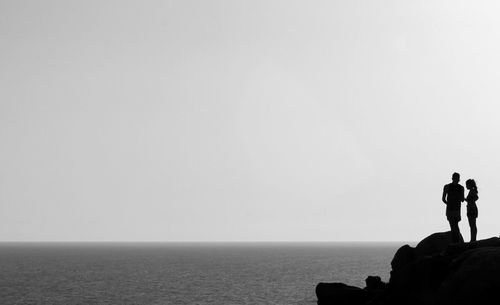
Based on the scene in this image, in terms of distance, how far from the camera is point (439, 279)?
21438 mm

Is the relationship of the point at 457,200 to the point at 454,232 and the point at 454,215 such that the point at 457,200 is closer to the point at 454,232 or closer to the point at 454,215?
the point at 454,215

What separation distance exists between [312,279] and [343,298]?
6574cm

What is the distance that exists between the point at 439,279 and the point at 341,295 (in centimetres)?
812

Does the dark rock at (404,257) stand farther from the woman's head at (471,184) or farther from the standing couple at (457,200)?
the woman's head at (471,184)

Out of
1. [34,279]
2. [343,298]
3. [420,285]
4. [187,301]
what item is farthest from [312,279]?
[420,285]

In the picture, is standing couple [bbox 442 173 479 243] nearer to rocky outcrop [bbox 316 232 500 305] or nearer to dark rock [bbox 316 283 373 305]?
rocky outcrop [bbox 316 232 500 305]

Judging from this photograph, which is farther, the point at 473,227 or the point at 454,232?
the point at 454,232

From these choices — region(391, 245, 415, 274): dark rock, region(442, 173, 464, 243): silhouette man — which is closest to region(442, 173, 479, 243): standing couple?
region(442, 173, 464, 243): silhouette man

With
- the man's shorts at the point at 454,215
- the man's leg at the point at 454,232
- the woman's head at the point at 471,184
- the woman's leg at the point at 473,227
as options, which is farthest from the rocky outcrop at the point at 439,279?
the woman's head at the point at 471,184

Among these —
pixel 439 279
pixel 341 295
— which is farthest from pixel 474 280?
pixel 341 295

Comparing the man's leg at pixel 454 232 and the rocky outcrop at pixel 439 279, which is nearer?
the rocky outcrop at pixel 439 279

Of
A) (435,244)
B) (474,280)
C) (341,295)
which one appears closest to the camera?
(474,280)

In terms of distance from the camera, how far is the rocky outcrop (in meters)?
18.6

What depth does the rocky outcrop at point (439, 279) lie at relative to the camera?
60.9 feet
